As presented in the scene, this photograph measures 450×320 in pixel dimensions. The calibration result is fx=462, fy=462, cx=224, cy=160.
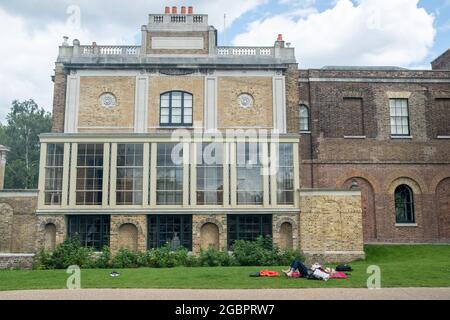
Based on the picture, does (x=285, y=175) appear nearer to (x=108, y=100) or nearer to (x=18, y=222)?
(x=108, y=100)

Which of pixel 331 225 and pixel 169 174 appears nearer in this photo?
pixel 331 225

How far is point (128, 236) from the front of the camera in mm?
22844

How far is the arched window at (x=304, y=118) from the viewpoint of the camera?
2864 cm

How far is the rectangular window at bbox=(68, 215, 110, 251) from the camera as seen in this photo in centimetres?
2264

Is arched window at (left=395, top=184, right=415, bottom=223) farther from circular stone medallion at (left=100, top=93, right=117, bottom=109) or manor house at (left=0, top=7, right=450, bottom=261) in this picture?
circular stone medallion at (left=100, top=93, right=117, bottom=109)

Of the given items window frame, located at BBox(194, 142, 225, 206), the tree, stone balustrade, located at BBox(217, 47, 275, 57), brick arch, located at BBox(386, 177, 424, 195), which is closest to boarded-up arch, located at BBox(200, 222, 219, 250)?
window frame, located at BBox(194, 142, 225, 206)

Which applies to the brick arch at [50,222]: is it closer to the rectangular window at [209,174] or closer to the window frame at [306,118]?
the rectangular window at [209,174]

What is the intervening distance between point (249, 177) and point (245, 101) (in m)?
5.54

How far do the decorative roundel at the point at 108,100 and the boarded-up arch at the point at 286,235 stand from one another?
11768mm

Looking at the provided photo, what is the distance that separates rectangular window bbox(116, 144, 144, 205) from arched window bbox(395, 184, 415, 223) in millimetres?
15533

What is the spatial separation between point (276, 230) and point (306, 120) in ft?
28.8

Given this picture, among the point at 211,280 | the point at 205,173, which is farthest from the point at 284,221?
the point at 211,280

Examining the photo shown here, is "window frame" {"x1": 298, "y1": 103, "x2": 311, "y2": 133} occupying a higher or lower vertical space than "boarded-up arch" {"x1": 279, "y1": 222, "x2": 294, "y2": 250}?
higher
